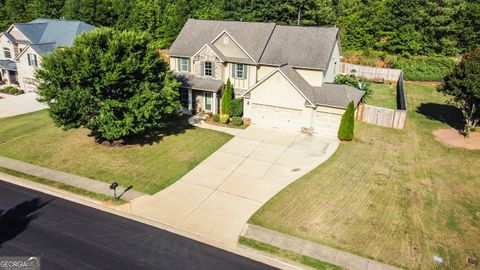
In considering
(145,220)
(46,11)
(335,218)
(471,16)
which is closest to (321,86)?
(335,218)

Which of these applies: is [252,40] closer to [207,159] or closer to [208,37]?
[208,37]

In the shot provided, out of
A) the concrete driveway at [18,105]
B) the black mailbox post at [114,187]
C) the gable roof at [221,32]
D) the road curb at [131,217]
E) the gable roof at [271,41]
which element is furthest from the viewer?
the concrete driveway at [18,105]

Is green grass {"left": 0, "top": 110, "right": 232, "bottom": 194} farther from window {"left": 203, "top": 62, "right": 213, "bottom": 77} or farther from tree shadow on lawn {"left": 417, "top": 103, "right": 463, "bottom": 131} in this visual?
tree shadow on lawn {"left": 417, "top": 103, "right": 463, "bottom": 131}

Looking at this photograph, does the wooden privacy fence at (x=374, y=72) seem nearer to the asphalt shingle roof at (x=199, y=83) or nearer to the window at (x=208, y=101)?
the asphalt shingle roof at (x=199, y=83)

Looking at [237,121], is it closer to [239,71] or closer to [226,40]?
[239,71]

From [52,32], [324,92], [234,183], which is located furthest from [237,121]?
[52,32]

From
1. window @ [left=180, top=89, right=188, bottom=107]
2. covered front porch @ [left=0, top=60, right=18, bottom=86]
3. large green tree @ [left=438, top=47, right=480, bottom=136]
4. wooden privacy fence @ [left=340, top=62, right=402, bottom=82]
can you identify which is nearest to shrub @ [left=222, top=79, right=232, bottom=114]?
window @ [left=180, top=89, right=188, bottom=107]

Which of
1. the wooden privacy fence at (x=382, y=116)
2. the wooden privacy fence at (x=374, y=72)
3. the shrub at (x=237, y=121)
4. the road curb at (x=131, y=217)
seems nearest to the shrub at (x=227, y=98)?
the shrub at (x=237, y=121)
